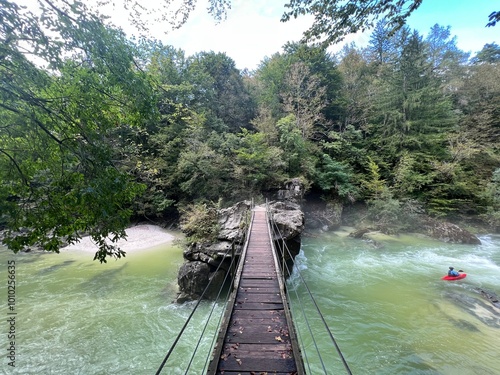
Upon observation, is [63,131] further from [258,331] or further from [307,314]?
Result: [307,314]

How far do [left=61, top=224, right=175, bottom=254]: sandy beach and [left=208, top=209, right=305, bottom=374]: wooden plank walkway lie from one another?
892 cm

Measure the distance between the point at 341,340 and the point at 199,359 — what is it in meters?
3.68

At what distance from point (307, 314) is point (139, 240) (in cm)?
1068

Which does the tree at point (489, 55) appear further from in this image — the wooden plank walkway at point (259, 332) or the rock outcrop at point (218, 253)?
the wooden plank walkway at point (259, 332)

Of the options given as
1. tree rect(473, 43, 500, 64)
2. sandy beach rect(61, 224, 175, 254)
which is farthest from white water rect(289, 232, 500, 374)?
tree rect(473, 43, 500, 64)

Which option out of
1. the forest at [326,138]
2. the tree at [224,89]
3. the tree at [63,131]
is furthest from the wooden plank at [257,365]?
the tree at [224,89]

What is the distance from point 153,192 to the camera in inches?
636

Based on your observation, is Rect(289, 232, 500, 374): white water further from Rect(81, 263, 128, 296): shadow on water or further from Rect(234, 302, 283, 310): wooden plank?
Rect(81, 263, 128, 296): shadow on water

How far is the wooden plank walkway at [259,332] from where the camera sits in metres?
2.82

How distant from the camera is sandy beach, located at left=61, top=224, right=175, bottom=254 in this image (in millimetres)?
12281

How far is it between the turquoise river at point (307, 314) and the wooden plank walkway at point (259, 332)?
207 cm

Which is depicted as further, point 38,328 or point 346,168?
point 346,168

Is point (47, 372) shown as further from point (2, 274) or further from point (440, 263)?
point (440, 263)

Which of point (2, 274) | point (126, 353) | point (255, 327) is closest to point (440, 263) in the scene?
point (255, 327)
